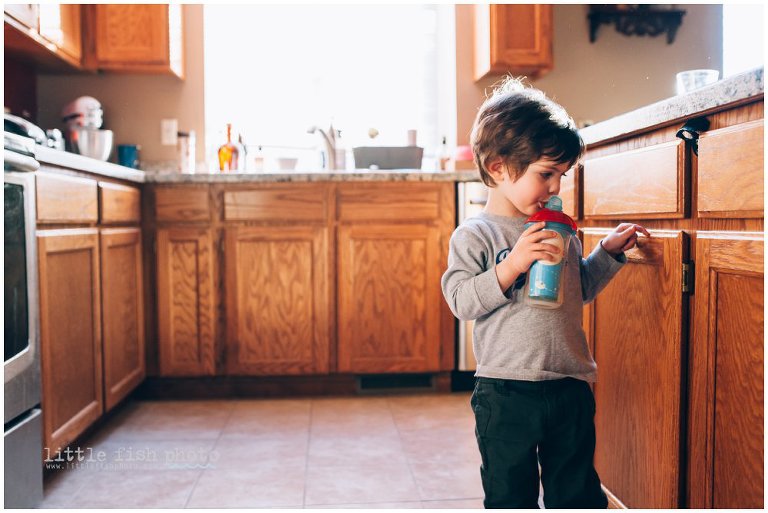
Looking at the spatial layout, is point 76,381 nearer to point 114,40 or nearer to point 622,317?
point 622,317

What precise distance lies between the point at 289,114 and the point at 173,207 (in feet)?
3.27

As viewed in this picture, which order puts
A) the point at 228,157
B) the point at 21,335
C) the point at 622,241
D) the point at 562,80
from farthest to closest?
the point at 562,80, the point at 228,157, the point at 21,335, the point at 622,241

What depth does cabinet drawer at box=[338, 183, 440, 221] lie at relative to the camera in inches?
99.7

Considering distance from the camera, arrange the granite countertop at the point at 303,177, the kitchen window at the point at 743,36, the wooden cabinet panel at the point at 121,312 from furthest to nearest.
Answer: the granite countertop at the point at 303,177
the kitchen window at the point at 743,36
the wooden cabinet panel at the point at 121,312

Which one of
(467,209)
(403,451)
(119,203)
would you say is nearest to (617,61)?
(467,209)

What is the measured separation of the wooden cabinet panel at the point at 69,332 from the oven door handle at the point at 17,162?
22 centimetres

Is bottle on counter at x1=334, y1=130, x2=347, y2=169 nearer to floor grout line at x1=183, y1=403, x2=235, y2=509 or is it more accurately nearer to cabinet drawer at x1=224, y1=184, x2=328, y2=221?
cabinet drawer at x1=224, y1=184, x2=328, y2=221

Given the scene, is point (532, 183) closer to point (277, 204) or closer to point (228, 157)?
point (277, 204)

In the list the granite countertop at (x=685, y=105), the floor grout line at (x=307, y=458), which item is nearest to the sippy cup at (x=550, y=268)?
the granite countertop at (x=685, y=105)

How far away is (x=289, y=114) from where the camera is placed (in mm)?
3299

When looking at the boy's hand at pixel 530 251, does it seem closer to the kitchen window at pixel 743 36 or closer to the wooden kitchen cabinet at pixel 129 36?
the kitchen window at pixel 743 36

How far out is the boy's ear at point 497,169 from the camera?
3.47 ft

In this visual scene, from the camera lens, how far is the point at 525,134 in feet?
3.37

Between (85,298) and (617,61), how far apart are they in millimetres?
2705
